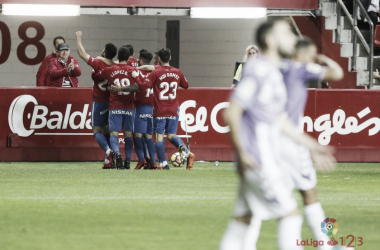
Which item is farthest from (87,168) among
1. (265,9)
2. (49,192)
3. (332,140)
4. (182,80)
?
(265,9)

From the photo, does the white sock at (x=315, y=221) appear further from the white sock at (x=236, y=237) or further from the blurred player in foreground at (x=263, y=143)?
the white sock at (x=236, y=237)

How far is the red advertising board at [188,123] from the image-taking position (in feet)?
52.7

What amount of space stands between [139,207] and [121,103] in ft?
18.3

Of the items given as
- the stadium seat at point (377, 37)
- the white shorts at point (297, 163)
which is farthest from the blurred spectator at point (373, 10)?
the white shorts at point (297, 163)

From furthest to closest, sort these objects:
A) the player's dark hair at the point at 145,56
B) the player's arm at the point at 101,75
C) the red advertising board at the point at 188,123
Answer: the red advertising board at the point at 188,123, the player's dark hair at the point at 145,56, the player's arm at the point at 101,75

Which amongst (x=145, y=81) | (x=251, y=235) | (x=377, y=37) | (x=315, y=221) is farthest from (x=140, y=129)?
(x=251, y=235)

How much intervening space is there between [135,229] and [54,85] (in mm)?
9761

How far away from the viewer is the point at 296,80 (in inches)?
232

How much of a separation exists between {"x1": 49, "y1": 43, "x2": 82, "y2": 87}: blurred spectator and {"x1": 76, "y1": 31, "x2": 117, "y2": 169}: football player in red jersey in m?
1.23

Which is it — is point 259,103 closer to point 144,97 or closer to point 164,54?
point 164,54

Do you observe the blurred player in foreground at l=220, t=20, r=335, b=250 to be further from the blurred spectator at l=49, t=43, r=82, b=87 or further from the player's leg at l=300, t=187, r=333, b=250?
the blurred spectator at l=49, t=43, r=82, b=87

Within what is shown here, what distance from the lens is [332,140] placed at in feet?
53.9

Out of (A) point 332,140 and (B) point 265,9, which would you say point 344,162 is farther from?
(B) point 265,9

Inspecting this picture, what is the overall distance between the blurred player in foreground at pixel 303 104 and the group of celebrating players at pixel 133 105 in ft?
26.1
